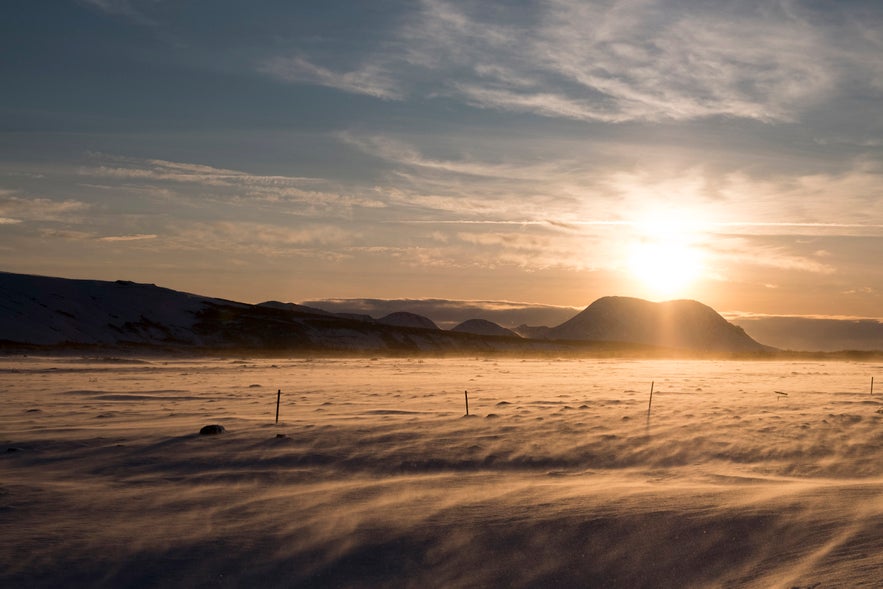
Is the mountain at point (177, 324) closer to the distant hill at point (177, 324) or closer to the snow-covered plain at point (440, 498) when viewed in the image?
the distant hill at point (177, 324)

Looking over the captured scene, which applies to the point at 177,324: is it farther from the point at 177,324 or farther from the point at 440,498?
the point at 440,498

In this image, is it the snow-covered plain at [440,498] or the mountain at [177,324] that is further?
the mountain at [177,324]

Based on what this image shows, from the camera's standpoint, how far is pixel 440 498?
38.6ft

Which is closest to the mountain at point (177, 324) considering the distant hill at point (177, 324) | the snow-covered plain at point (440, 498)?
the distant hill at point (177, 324)

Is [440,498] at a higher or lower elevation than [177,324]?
lower

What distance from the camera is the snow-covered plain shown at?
884 cm

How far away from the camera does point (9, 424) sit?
1916 centimetres

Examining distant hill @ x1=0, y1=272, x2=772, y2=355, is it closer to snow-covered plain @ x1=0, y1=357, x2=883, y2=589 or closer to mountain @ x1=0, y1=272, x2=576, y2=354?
mountain @ x1=0, y1=272, x2=576, y2=354

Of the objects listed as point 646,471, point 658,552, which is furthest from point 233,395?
point 658,552

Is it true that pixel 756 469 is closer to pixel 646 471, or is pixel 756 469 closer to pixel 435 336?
pixel 646 471

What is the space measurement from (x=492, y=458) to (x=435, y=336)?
137 m

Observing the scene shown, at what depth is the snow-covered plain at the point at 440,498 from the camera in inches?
348

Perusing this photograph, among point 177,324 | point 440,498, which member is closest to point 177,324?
point 177,324

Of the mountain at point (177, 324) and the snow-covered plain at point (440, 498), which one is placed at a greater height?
the mountain at point (177, 324)
